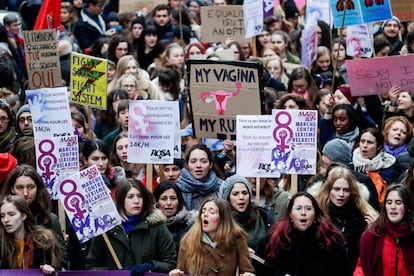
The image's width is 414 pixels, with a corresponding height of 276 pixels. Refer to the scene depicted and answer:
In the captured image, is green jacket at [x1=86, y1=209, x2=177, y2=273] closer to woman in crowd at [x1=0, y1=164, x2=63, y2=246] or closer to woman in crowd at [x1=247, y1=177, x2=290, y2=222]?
woman in crowd at [x1=0, y1=164, x2=63, y2=246]

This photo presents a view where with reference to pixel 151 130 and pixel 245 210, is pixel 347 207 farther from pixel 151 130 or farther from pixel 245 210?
pixel 151 130

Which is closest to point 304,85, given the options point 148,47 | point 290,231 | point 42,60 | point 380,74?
point 380,74

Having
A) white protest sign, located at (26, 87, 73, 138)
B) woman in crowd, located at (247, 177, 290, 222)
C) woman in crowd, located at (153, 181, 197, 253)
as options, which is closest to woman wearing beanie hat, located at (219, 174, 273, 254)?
woman in crowd, located at (247, 177, 290, 222)

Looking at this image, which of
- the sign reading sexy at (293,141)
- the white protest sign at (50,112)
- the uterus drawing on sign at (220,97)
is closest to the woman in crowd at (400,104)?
the uterus drawing on sign at (220,97)

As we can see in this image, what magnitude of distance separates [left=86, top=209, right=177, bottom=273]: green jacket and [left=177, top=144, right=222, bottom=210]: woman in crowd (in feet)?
3.84

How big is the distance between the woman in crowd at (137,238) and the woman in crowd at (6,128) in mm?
2569

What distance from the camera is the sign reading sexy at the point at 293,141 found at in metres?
14.2

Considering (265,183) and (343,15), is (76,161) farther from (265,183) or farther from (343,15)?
(343,15)

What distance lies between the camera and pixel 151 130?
49.3 ft

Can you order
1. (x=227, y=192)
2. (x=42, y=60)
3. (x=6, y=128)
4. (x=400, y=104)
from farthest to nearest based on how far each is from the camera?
(x=42, y=60), (x=400, y=104), (x=6, y=128), (x=227, y=192)

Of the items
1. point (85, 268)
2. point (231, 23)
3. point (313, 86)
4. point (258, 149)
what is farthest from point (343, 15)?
point (85, 268)

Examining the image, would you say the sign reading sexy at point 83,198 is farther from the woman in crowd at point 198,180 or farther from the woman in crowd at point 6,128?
the woman in crowd at point 6,128

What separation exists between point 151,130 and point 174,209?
1.45 m

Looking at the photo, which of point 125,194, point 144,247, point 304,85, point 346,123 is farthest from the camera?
point 304,85
